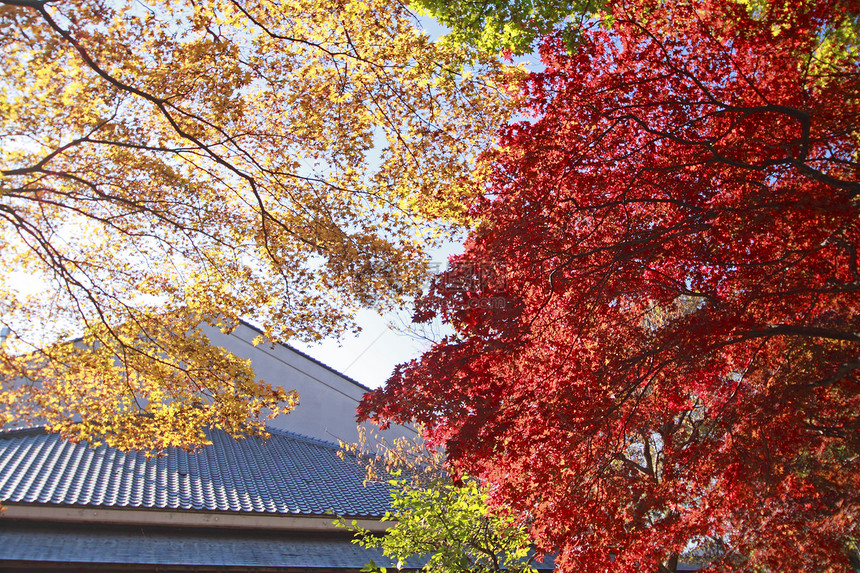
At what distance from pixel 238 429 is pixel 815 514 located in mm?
8194

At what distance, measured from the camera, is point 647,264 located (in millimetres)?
5422

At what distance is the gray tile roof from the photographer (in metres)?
7.54

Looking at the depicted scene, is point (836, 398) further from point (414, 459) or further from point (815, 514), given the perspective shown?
point (414, 459)

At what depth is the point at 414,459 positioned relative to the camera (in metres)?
13.9

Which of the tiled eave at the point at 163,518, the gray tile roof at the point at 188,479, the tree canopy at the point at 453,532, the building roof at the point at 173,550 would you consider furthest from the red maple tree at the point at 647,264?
the gray tile roof at the point at 188,479

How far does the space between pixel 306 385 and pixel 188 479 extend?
613 cm

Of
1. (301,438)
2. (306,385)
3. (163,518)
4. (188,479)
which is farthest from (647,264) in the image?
(306,385)

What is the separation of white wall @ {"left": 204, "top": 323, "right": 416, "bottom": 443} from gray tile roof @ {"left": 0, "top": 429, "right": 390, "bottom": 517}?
246cm

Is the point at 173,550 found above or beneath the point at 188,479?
beneath

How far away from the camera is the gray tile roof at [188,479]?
24.7 feet

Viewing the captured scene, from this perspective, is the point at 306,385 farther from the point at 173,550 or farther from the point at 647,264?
the point at 647,264

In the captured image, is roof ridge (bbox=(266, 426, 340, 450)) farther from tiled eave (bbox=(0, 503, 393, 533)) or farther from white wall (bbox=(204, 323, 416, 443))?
tiled eave (bbox=(0, 503, 393, 533))

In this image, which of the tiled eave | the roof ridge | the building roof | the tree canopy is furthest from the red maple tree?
the roof ridge

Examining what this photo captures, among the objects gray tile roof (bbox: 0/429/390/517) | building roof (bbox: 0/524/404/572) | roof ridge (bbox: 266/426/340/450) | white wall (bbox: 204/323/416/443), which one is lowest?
building roof (bbox: 0/524/404/572)
